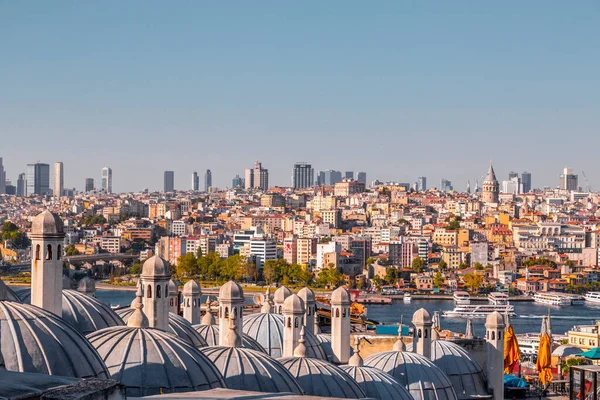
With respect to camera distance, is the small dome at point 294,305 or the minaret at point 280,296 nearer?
the small dome at point 294,305

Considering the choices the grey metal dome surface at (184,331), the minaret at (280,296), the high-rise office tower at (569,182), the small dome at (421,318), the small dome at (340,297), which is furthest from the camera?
the high-rise office tower at (569,182)

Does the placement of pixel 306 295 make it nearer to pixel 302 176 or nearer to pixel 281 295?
pixel 281 295

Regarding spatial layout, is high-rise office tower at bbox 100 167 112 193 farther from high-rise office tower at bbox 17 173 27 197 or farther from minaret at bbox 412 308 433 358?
minaret at bbox 412 308 433 358

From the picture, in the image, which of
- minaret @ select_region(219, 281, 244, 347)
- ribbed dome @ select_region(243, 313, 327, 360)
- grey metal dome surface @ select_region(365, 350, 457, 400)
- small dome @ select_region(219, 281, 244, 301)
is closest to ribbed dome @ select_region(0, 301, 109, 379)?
minaret @ select_region(219, 281, 244, 347)

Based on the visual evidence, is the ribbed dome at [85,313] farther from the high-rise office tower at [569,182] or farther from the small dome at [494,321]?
the high-rise office tower at [569,182]

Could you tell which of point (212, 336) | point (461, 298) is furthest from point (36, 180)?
point (212, 336)

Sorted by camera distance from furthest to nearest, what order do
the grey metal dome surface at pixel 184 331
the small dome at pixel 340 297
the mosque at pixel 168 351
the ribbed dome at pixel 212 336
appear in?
1. the small dome at pixel 340 297
2. the ribbed dome at pixel 212 336
3. the grey metal dome surface at pixel 184 331
4. the mosque at pixel 168 351

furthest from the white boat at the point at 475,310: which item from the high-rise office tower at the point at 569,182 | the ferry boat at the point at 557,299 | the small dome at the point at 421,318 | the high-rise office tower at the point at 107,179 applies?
the high-rise office tower at the point at 107,179
